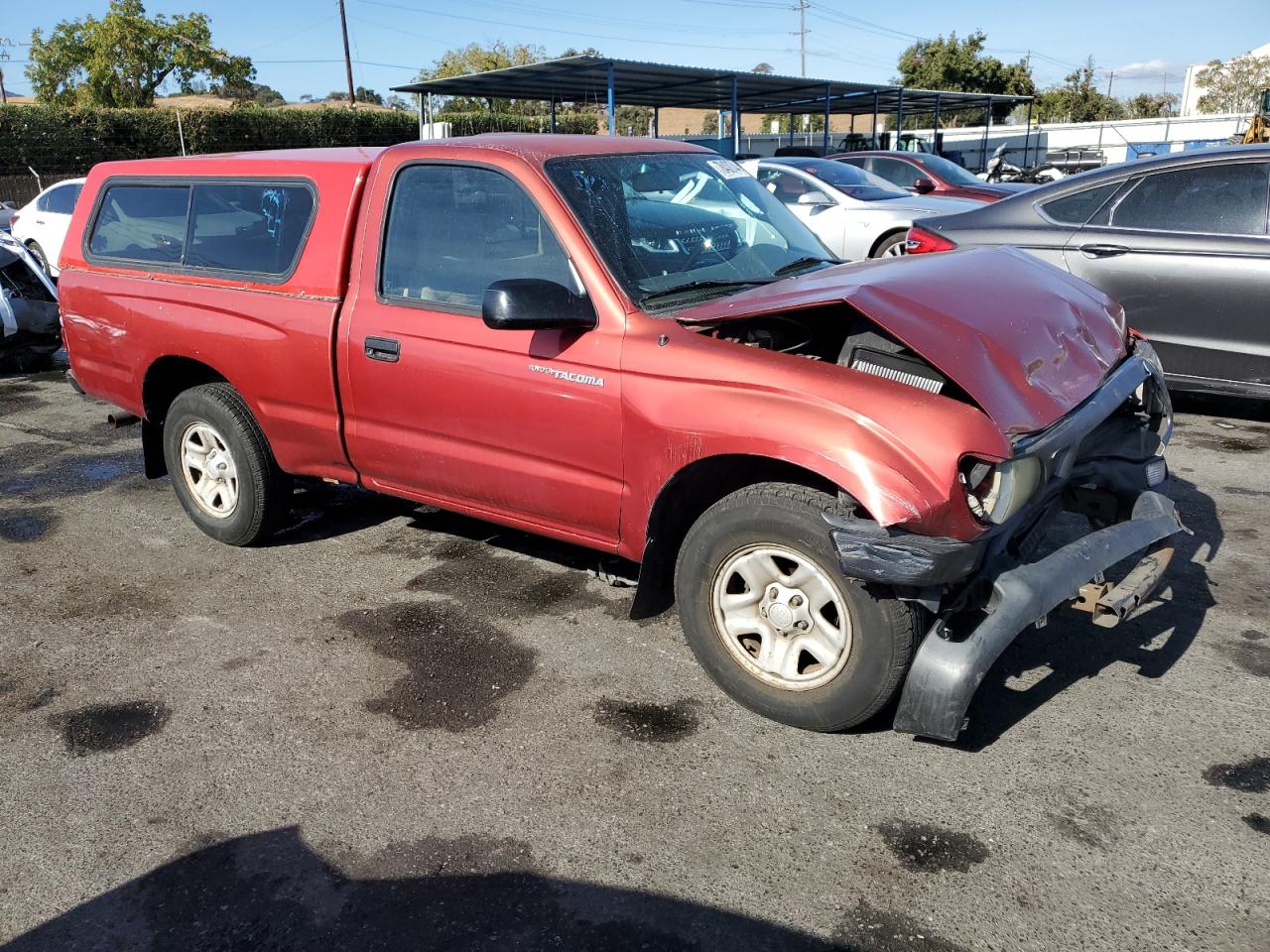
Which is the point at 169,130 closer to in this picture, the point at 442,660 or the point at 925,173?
the point at 925,173

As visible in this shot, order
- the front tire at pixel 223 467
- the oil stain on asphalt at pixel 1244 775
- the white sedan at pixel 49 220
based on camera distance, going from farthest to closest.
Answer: the white sedan at pixel 49 220
the front tire at pixel 223 467
the oil stain on asphalt at pixel 1244 775

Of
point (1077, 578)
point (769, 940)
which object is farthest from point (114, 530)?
point (1077, 578)

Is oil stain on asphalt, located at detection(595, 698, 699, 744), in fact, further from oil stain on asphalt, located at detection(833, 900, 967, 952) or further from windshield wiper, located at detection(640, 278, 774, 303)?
windshield wiper, located at detection(640, 278, 774, 303)

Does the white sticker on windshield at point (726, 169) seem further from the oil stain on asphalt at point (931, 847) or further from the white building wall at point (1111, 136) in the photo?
the white building wall at point (1111, 136)

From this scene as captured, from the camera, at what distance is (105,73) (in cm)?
4609

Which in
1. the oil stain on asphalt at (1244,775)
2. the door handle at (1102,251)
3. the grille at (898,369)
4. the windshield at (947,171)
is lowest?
the oil stain on asphalt at (1244,775)

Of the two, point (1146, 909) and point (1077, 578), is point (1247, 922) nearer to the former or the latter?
point (1146, 909)

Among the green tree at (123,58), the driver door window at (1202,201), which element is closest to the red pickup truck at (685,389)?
the driver door window at (1202,201)


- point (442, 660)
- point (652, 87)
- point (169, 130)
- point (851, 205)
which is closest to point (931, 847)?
point (442, 660)

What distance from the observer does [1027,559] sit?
11.0 ft

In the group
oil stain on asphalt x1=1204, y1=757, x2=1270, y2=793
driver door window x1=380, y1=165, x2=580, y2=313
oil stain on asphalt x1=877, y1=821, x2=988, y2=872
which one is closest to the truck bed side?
driver door window x1=380, y1=165, x2=580, y2=313

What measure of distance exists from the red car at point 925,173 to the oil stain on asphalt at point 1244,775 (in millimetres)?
11104

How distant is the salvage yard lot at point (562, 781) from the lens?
2578 mm

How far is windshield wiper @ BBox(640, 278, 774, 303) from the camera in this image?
369 centimetres
